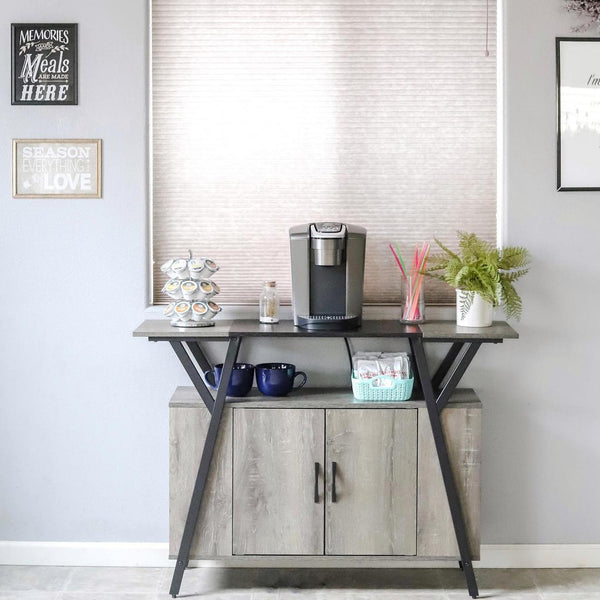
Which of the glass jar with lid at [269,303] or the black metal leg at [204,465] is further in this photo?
the glass jar with lid at [269,303]

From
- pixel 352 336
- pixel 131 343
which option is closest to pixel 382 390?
pixel 352 336

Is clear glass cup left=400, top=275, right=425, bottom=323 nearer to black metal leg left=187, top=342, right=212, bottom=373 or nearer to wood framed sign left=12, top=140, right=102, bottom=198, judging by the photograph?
black metal leg left=187, top=342, right=212, bottom=373

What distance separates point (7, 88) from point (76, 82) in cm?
25

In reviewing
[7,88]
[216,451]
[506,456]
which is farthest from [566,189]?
[7,88]

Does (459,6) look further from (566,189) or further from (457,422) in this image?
(457,422)

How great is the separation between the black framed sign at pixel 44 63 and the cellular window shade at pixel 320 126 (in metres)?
0.30

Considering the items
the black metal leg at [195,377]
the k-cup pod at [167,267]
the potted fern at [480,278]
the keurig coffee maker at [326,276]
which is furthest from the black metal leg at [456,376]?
the k-cup pod at [167,267]

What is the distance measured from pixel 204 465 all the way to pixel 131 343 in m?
0.57

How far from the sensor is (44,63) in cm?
297

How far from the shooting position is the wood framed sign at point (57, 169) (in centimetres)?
300

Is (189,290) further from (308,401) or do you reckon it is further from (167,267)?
(308,401)

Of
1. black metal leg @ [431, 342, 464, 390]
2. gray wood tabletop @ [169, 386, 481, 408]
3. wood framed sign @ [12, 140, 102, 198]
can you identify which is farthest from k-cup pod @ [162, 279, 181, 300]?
black metal leg @ [431, 342, 464, 390]

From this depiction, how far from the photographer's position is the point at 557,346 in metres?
3.05

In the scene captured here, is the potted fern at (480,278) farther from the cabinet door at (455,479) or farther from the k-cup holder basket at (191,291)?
the k-cup holder basket at (191,291)
